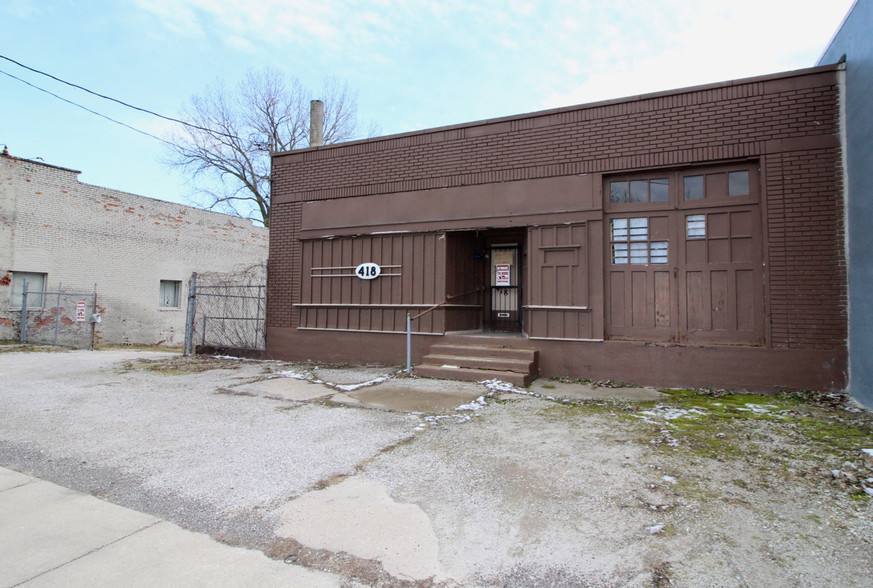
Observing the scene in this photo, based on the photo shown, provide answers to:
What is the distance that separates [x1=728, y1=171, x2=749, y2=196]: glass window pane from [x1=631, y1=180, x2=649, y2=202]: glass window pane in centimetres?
118

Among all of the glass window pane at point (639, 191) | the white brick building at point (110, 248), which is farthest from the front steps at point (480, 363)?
the white brick building at point (110, 248)

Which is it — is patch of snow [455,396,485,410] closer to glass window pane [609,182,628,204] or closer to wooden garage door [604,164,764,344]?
wooden garage door [604,164,764,344]

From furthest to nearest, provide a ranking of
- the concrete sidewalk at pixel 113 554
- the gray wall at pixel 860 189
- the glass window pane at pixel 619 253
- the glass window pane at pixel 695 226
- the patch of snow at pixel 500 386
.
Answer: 1. the glass window pane at pixel 619 253
2. the glass window pane at pixel 695 226
3. the patch of snow at pixel 500 386
4. the gray wall at pixel 860 189
5. the concrete sidewalk at pixel 113 554

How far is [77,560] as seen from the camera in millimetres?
2707

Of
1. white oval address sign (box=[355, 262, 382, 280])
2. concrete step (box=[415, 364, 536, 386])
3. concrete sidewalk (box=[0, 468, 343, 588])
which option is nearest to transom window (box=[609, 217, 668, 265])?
concrete step (box=[415, 364, 536, 386])

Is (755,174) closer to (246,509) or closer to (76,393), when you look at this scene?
(246,509)

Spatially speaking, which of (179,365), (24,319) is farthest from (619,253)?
(24,319)

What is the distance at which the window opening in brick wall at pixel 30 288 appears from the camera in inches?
619

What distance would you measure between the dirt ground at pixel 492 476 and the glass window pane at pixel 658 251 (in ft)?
6.94

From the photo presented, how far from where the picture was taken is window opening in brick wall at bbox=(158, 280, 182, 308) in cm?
2050

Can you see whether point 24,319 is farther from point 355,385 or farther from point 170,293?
point 355,385

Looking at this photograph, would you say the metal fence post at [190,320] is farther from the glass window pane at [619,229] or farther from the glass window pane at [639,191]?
the glass window pane at [639,191]

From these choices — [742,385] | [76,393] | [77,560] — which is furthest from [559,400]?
[76,393]

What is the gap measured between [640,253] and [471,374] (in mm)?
3412
